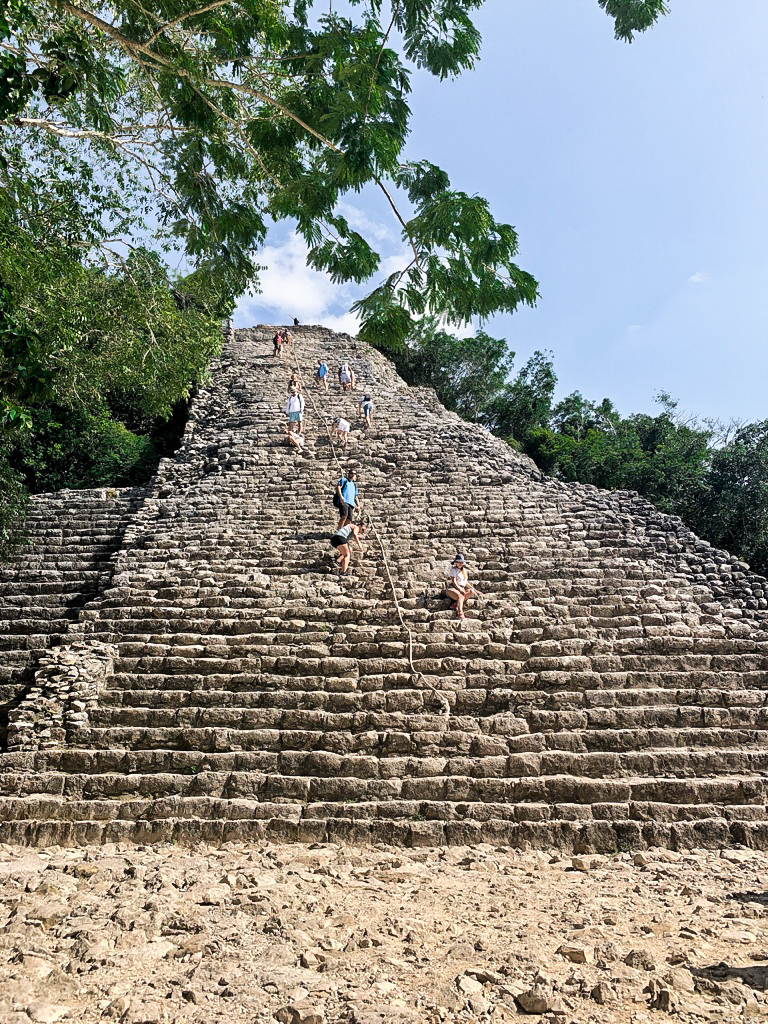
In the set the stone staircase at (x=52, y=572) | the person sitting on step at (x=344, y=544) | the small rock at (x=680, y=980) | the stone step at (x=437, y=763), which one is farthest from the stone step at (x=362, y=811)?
the person sitting on step at (x=344, y=544)

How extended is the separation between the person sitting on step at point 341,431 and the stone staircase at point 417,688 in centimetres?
282

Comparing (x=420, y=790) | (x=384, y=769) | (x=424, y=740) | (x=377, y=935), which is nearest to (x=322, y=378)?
(x=424, y=740)

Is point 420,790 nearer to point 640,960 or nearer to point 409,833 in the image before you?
point 409,833

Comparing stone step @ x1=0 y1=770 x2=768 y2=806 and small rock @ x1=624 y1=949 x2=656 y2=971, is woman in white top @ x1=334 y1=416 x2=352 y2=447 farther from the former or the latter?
small rock @ x1=624 y1=949 x2=656 y2=971

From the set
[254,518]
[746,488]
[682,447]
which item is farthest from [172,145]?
[682,447]

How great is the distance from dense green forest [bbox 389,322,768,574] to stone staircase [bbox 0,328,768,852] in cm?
526

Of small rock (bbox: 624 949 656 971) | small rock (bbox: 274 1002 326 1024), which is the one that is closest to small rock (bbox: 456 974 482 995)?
small rock (bbox: 274 1002 326 1024)

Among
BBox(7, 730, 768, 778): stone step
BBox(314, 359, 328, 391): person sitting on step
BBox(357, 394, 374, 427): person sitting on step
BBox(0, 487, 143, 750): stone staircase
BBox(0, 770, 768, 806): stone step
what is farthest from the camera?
BBox(314, 359, 328, 391): person sitting on step

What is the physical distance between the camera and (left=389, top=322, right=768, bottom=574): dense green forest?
17.6m

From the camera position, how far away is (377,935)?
324 centimetres

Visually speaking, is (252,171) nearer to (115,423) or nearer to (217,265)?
(217,265)

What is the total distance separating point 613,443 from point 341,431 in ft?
46.0

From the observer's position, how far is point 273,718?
18.2 ft

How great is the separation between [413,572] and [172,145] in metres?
5.56
